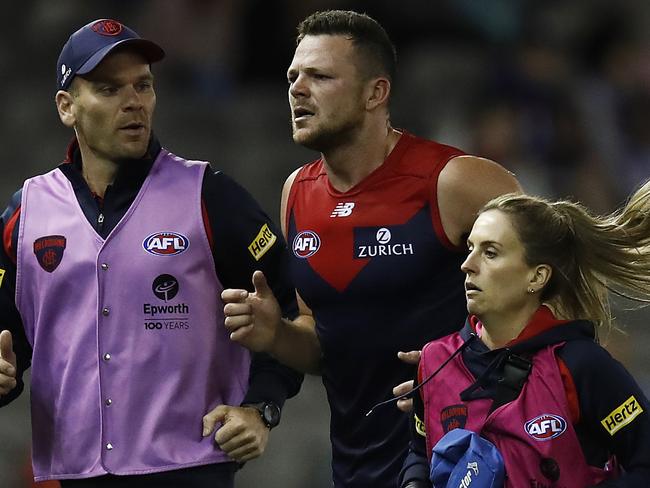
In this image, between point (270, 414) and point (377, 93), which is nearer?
point (270, 414)

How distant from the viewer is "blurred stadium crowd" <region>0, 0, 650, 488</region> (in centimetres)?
1022

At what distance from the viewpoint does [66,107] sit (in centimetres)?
527

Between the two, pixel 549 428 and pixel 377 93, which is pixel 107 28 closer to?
pixel 377 93

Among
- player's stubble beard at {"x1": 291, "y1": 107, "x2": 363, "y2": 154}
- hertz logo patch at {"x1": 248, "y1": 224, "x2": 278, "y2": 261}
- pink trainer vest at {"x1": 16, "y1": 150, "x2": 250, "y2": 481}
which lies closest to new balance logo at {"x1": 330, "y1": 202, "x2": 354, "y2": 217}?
player's stubble beard at {"x1": 291, "y1": 107, "x2": 363, "y2": 154}

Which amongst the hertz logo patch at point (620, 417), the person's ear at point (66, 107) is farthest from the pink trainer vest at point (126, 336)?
the hertz logo patch at point (620, 417)

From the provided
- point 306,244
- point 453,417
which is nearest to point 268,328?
point 306,244

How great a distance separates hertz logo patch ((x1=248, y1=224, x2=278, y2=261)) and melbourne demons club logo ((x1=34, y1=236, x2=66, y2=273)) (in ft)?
1.83

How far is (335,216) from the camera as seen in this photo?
541 cm

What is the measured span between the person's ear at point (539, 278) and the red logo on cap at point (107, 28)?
1.47 m

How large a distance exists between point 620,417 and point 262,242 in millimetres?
1271

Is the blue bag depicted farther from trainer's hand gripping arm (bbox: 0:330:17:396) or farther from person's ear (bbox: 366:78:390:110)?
person's ear (bbox: 366:78:390:110)

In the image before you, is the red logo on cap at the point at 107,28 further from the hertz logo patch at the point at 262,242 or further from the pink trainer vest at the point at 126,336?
the hertz logo patch at the point at 262,242

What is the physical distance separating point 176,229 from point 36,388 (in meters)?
0.64

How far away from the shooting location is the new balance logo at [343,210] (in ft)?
17.7
